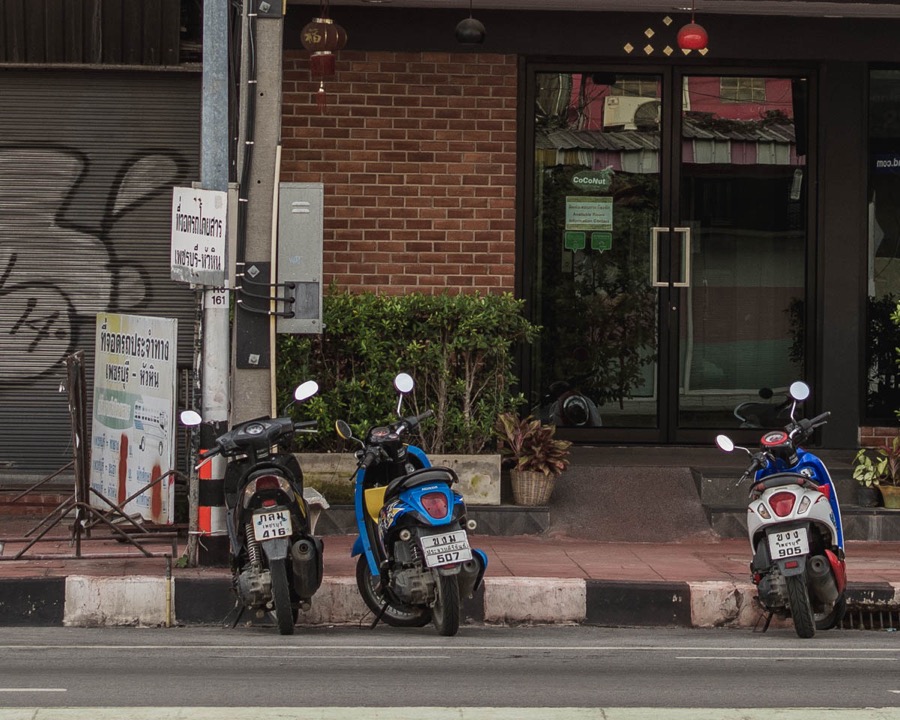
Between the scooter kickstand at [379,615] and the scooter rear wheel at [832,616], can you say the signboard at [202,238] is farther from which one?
the scooter rear wheel at [832,616]

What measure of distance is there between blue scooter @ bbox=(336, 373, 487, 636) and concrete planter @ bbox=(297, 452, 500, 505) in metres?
2.42

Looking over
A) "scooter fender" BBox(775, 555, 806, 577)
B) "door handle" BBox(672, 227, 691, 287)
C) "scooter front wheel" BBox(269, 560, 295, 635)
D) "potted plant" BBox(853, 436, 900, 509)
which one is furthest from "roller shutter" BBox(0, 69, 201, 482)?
"scooter fender" BBox(775, 555, 806, 577)

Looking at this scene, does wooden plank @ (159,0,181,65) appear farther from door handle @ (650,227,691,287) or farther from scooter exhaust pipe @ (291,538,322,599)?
scooter exhaust pipe @ (291,538,322,599)

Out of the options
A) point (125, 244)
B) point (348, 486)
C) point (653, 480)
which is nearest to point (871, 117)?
point (653, 480)

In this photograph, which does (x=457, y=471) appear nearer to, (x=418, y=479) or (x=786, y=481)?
(x=418, y=479)

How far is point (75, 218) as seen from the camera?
38.0 feet

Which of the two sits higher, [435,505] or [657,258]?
[657,258]

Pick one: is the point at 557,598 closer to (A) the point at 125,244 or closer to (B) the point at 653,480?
(B) the point at 653,480

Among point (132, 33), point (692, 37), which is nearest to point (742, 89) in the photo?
point (692, 37)

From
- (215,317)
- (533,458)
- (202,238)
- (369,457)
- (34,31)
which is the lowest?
(533,458)

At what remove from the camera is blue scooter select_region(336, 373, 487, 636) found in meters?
7.52

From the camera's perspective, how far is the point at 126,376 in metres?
9.98

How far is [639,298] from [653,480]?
171cm

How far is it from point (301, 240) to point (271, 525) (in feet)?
7.27
